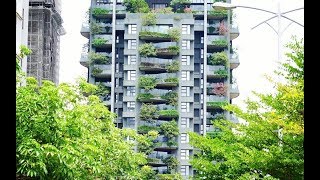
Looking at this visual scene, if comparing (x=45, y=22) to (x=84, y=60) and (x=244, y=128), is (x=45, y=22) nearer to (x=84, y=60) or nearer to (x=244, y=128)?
(x=84, y=60)

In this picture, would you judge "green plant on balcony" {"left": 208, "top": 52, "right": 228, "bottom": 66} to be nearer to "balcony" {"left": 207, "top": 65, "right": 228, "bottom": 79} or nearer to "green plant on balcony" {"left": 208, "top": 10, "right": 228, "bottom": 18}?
"balcony" {"left": 207, "top": 65, "right": 228, "bottom": 79}

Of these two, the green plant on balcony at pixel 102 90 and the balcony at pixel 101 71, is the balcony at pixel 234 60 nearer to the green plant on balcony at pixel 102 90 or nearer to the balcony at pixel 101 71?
the balcony at pixel 101 71

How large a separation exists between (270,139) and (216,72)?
28.6 metres

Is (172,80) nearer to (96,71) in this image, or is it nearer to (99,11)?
(96,71)

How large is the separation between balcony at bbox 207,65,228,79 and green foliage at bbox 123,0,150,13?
4.48 metres

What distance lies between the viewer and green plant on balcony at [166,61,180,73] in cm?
3812

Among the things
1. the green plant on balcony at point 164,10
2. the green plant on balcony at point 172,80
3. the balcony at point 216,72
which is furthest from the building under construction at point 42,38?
the balcony at point 216,72

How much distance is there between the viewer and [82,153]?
9.93m

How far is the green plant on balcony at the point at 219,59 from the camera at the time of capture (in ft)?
127

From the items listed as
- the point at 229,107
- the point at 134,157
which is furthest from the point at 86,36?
the point at 229,107

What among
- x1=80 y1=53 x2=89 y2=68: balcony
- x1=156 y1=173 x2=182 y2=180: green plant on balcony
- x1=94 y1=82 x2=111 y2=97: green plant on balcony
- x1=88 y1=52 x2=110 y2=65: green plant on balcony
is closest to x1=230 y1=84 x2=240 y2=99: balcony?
x1=94 y1=82 x2=111 y2=97: green plant on balcony

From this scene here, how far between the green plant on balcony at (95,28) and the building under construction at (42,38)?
12.1 ft

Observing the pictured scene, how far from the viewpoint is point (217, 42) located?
39.2 metres

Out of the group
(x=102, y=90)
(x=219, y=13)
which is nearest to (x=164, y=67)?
(x=102, y=90)
